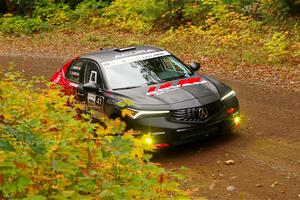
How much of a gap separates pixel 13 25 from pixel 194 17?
36.5 feet

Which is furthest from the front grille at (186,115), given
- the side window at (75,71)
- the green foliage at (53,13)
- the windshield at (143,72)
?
the green foliage at (53,13)

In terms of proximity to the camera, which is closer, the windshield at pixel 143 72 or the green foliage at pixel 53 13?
the windshield at pixel 143 72

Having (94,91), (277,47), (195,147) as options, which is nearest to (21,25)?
(277,47)

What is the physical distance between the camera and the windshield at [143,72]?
8758 mm

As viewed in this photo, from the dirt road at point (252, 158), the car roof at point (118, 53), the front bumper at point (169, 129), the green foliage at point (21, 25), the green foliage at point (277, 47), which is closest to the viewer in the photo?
the dirt road at point (252, 158)

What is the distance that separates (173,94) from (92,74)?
6.56 ft

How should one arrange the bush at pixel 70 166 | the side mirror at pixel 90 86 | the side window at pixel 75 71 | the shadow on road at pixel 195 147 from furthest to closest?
1. the side window at pixel 75 71
2. the side mirror at pixel 90 86
3. the shadow on road at pixel 195 147
4. the bush at pixel 70 166

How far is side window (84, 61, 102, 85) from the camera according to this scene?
30.0 feet

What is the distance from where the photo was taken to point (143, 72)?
898 cm

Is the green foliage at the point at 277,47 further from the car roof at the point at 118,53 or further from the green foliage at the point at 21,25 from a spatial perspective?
the green foliage at the point at 21,25

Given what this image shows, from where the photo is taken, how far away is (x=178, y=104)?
7922 millimetres

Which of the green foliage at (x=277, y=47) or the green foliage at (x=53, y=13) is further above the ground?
the green foliage at (x=277, y=47)

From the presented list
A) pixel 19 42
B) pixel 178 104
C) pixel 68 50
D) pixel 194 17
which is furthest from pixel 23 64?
pixel 178 104

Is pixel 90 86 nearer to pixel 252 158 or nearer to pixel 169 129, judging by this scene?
pixel 169 129
